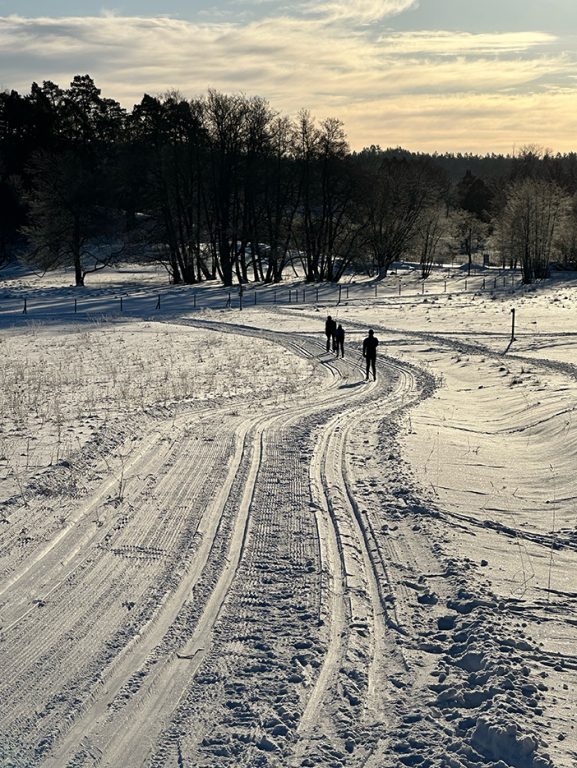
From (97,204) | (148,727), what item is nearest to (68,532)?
(148,727)

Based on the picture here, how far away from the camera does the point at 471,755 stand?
527 centimetres

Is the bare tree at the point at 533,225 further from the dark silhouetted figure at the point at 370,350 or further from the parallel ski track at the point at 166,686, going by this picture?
the parallel ski track at the point at 166,686

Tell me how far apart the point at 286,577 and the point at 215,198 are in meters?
55.1

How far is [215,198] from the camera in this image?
2368 inches

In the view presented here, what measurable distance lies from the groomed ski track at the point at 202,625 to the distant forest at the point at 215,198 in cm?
4897

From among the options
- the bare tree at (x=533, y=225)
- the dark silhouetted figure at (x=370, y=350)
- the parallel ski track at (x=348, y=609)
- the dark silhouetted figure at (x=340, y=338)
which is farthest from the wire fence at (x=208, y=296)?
the parallel ski track at (x=348, y=609)

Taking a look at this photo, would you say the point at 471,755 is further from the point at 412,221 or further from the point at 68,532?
the point at 412,221

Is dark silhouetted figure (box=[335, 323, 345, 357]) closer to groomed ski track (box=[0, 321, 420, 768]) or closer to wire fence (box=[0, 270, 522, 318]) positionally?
groomed ski track (box=[0, 321, 420, 768])

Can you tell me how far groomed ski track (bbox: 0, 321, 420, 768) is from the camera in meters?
5.43

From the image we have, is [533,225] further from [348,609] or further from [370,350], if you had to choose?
[348,609]

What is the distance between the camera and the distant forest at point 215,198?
58438 millimetres

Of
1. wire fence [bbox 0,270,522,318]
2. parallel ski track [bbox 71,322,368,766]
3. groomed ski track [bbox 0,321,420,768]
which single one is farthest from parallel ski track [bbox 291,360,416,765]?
wire fence [bbox 0,270,522,318]

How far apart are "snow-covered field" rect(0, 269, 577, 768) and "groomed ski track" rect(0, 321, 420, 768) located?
2cm

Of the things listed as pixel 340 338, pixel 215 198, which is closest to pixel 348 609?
pixel 340 338
